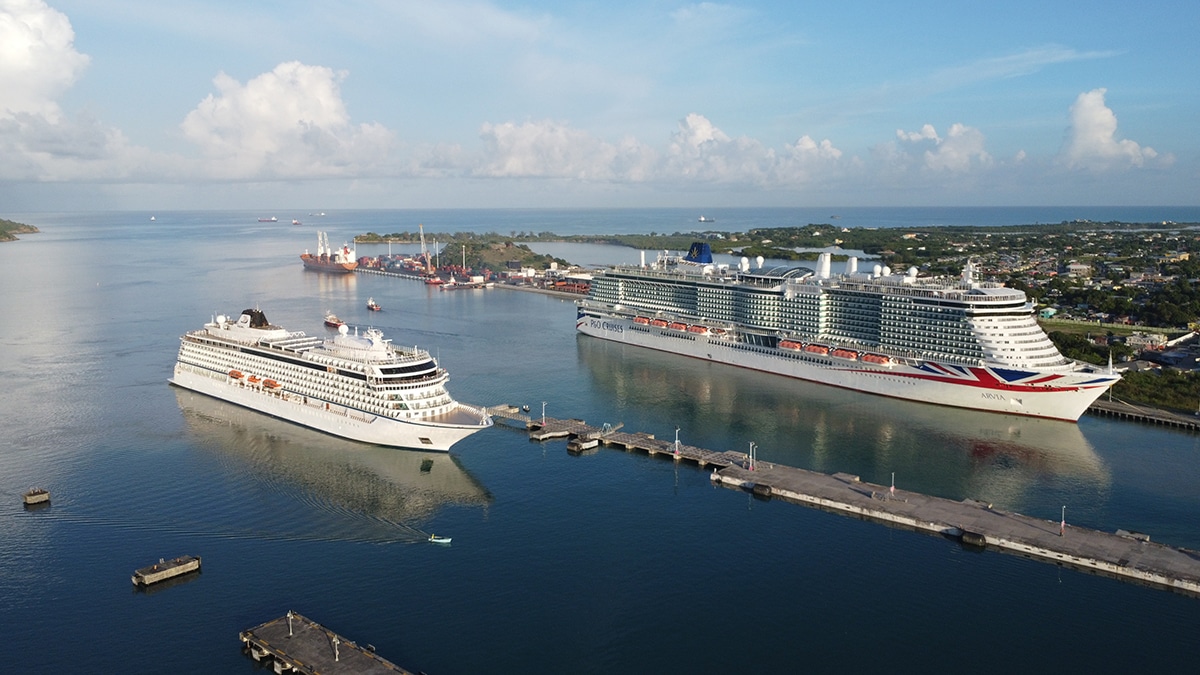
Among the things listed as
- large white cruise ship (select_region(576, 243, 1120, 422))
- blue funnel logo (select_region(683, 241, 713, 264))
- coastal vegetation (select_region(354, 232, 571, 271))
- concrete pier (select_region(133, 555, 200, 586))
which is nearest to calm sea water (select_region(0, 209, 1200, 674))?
concrete pier (select_region(133, 555, 200, 586))

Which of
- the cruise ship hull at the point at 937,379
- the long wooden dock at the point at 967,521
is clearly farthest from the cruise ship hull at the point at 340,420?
the cruise ship hull at the point at 937,379

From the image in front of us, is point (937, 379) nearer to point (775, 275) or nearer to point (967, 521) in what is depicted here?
point (775, 275)

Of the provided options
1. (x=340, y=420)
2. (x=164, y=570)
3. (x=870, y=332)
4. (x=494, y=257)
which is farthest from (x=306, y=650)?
(x=494, y=257)

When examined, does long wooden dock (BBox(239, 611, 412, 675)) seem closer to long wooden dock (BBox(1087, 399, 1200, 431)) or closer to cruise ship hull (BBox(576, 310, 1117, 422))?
cruise ship hull (BBox(576, 310, 1117, 422))

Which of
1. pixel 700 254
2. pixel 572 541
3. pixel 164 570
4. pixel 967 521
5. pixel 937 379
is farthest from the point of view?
pixel 700 254

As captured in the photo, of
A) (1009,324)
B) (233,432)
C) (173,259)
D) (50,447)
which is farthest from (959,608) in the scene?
(173,259)

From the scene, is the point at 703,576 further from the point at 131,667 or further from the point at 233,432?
the point at 233,432
